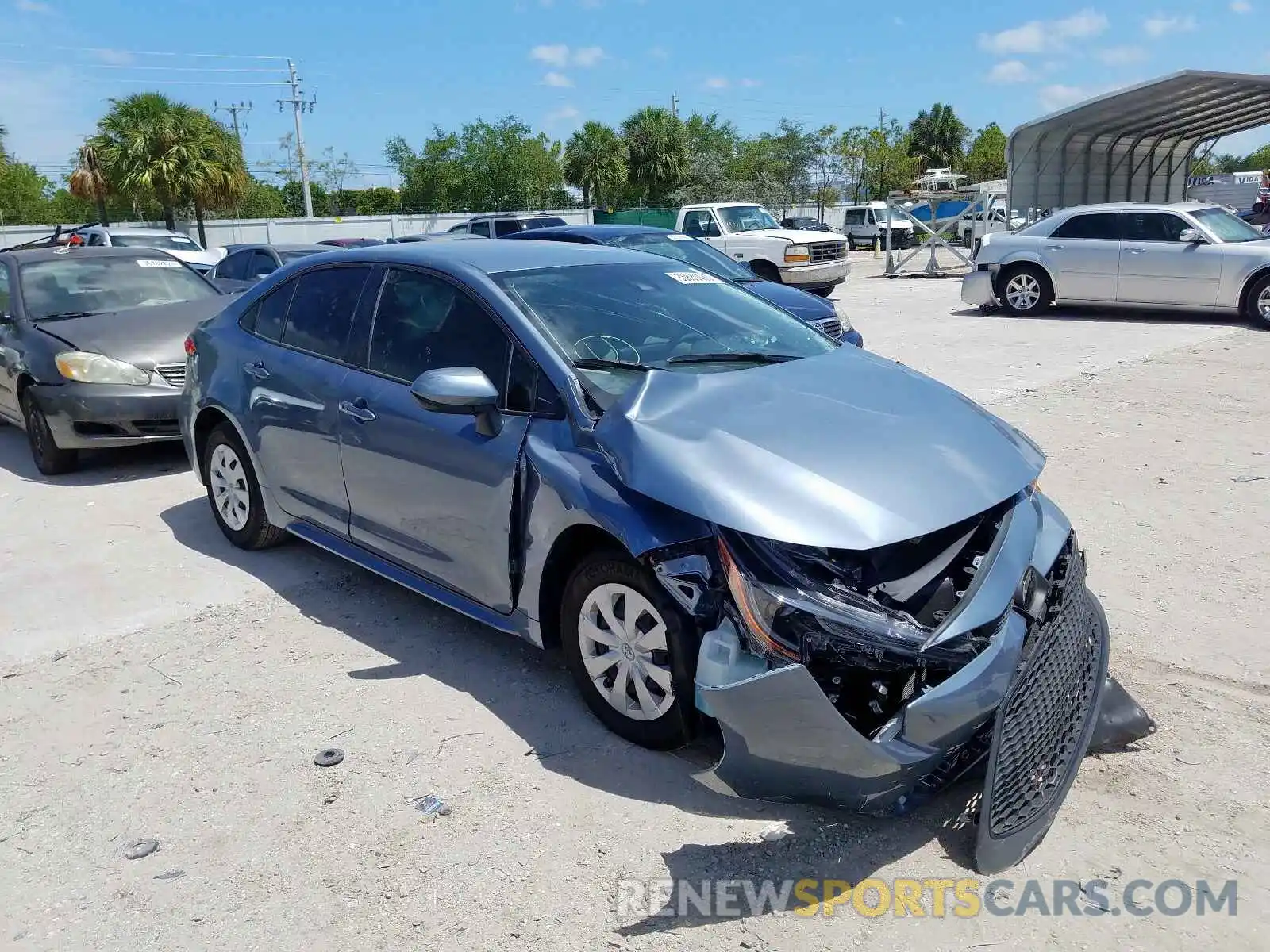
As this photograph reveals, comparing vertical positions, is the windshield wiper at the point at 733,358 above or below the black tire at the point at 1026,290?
above

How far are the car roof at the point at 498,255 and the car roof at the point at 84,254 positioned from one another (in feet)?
15.7

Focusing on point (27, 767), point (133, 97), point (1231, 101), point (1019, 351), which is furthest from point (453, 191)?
point (27, 767)

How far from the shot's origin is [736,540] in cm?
299

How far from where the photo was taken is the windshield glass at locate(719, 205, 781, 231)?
1812 centimetres

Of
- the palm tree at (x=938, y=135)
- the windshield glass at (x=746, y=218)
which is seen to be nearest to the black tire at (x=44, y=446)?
the windshield glass at (x=746, y=218)

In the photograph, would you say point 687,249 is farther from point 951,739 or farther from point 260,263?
point 951,739

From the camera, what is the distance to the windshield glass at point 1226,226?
521 inches

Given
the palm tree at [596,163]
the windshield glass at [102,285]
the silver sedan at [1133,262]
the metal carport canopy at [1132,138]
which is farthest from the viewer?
the palm tree at [596,163]

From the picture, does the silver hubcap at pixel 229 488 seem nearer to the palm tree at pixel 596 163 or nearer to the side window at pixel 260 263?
the side window at pixel 260 263

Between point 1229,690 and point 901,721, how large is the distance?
178 centimetres

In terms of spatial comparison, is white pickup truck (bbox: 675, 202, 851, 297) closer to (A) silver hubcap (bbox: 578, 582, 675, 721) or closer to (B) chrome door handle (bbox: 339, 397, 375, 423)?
(B) chrome door handle (bbox: 339, 397, 375, 423)

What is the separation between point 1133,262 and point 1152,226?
50cm

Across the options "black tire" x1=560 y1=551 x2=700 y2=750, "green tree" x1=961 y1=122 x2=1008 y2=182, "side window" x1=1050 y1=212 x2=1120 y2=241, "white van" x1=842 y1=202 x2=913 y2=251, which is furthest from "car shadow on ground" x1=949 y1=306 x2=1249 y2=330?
"green tree" x1=961 y1=122 x2=1008 y2=182

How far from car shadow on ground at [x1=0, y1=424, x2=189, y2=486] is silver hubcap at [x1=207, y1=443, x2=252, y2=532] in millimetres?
2191
